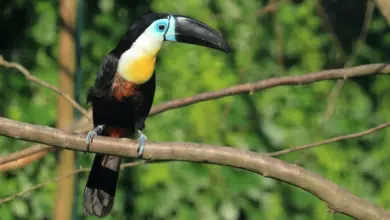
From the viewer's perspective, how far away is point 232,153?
1775 millimetres

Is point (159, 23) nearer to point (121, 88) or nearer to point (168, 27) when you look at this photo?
point (168, 27)

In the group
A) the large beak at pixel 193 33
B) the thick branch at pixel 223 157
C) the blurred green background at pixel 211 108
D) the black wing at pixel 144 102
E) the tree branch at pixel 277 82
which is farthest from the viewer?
the blurred green background at pixel 211 108

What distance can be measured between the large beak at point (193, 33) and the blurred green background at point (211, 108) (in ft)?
2.83

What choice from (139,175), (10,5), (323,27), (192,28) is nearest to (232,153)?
(192,28)

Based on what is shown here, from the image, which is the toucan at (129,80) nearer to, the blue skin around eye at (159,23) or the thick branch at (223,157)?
the blue skin around eye at (159,23)

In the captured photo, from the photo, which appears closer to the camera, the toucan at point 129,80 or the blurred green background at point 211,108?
the toucan at point 129,80

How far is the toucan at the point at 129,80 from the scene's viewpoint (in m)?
2.31

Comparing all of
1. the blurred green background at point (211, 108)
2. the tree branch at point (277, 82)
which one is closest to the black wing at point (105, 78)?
the tree branch at point (277, 82)

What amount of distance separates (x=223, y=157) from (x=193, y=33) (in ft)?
2.09

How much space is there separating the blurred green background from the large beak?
0.86 meters

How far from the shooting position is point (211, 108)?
3.22 meters

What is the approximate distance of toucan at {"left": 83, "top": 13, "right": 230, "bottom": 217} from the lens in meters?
2.31

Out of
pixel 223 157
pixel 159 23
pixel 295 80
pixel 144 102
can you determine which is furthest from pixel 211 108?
pixel 223 157

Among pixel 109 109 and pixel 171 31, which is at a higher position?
pixel 171 31
